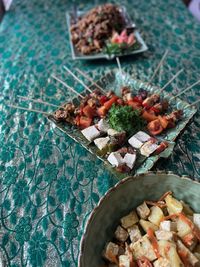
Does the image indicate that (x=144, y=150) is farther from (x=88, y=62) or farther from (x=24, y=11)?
(x=24, y=11)

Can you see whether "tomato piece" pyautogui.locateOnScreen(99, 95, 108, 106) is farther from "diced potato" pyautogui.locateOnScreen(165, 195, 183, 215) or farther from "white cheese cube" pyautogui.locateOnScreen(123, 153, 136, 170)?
"diced potato" pyautogui.locateOnScreen(165, 195, 183, 215)

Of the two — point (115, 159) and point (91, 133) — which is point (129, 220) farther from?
point (91, 133)

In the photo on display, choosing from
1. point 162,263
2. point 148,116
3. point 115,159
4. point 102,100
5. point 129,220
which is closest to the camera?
point 162,263

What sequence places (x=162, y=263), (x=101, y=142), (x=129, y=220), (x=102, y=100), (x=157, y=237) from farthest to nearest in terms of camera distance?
(x=102, y=100)
(x=101, y=142)
(x=129, y=220)
(x=157, y=237)
(x=162, y=263)

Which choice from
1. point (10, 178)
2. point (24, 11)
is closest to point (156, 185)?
point (10, 178)

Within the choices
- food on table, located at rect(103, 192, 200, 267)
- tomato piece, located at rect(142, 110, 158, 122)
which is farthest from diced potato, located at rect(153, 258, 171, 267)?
tomato piece, located at rect(142, 110, 158, 122)

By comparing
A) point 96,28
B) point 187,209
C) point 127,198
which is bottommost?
point 187,209

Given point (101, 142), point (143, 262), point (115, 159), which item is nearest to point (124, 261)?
point (143, 262)

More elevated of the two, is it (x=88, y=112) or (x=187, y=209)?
(x=88, y=112)

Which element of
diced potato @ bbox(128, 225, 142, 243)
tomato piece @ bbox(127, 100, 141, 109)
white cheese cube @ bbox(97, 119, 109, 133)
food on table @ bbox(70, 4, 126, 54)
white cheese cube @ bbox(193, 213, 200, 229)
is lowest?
white cheese cube @ bbox(193, 213, 200, 229)
